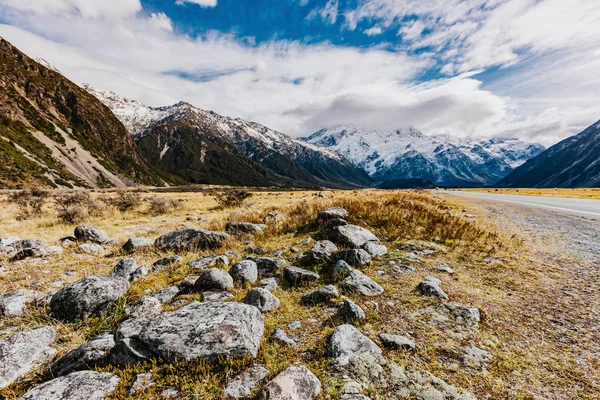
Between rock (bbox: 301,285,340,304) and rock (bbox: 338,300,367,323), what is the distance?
56cm

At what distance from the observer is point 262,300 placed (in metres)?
5.24

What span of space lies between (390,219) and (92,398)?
9642mm

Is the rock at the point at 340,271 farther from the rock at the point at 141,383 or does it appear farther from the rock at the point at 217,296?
the rock at the point at 141,383

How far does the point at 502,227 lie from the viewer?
1116 centimetres

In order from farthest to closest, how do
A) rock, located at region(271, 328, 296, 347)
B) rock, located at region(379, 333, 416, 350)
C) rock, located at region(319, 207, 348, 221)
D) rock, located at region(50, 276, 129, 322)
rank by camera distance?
rock, located at region(319, 207, 348, 221) → rock, located at region(50, 276, 129, 322) → rock, located at region(271, 328, 296, 347) → rock, located at region(379, 333, 416, 350)

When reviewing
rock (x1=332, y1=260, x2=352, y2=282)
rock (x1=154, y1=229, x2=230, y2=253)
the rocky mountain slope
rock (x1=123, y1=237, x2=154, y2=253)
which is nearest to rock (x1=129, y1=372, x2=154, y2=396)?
rock (x1=332, y1=260, x2=352, y2=282)

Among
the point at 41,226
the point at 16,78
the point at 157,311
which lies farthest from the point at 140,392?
the point at 16,78

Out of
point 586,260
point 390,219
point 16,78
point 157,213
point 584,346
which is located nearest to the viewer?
point 584,346

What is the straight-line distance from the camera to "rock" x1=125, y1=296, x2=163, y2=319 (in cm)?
472

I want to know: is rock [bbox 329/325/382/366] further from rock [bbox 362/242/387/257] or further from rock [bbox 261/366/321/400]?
rock [bbox 362/242/387/257]

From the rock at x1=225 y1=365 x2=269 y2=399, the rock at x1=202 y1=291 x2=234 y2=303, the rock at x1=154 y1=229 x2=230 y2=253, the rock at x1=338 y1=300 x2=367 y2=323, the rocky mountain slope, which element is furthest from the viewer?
the rocky mountain slope

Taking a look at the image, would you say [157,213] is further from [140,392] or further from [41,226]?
[140,392]

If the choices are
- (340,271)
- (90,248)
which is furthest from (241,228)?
(340,271)

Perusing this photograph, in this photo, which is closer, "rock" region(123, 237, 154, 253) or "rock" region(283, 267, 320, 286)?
"rock" region(283, 267, 320, 286)
